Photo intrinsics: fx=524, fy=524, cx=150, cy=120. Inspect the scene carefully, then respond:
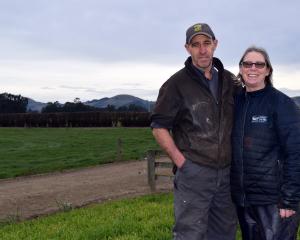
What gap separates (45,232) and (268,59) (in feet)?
14.6

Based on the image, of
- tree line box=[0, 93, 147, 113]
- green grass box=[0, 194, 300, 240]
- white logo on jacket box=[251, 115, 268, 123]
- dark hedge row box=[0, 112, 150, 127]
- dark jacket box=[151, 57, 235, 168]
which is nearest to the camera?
white logo on jacket box=[251, 115, 268, 123]

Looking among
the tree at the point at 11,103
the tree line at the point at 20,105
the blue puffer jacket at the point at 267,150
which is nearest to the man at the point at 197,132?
the blue puffer jacket at the point at 267,150

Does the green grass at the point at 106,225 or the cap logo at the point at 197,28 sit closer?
the cap logo at the point at 197,28

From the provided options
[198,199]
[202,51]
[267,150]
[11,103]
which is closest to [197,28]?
[202,51]

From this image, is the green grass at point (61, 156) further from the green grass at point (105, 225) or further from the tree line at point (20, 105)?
the tree line at point (20, 105)

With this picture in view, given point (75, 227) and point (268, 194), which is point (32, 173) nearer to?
point (75, 227)

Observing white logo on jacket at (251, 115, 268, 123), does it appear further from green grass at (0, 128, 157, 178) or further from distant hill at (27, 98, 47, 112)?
distant hill at (27, 98, 47, 112)

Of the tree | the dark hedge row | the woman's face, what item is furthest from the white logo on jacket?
the tree

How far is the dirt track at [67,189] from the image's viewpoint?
10.8 m

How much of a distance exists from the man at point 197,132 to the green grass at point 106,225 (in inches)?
88.5

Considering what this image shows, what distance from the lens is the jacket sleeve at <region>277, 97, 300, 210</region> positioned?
396 cm

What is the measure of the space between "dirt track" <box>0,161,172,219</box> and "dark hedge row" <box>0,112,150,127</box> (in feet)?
91.7

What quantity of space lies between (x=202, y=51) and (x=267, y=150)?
999 millimetres

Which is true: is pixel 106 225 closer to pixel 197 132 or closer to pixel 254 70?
pixel 197 132
